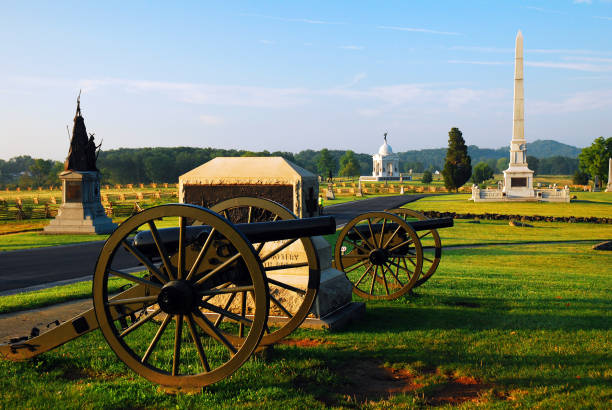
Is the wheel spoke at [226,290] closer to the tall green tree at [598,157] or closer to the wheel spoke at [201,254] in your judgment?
the wheel spoke at [201,254]

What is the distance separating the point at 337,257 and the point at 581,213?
36.1m

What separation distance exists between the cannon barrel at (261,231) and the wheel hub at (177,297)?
0.70 metres

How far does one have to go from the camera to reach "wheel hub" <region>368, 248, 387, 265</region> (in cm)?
959

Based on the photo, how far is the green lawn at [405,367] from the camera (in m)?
5.14

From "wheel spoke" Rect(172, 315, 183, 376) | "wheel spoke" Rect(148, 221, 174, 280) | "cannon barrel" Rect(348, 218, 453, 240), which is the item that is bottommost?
"wheel spoke" Rect(172, 315, 183, 376)

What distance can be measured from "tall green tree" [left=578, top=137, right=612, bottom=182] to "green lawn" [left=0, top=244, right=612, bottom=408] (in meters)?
87.6

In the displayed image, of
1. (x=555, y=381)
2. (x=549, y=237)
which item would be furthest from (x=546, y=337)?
(x=549, y=237)

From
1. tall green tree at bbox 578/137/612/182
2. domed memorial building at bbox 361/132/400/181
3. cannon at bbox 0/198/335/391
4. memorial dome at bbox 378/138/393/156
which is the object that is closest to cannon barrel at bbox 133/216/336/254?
cannon at bbox 0/198/335/391

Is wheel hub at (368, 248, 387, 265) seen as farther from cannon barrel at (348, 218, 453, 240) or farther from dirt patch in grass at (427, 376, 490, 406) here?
dirt patch in grass at (427, 376, 490, 406)

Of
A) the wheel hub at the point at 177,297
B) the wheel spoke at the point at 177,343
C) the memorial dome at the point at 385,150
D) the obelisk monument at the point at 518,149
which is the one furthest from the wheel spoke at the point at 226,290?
the memorial dome at the point at 385,150

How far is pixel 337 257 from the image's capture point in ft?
31.9

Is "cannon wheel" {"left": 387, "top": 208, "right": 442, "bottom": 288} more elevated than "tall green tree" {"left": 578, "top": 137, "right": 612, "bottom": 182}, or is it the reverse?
"tall green tree" {"left": 578, "top": 137, "right": 612, "bottom": 182}

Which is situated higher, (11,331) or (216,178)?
(216,178)

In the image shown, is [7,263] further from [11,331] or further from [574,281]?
[574,281]
